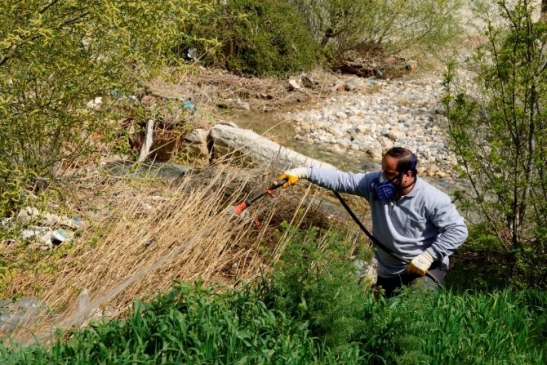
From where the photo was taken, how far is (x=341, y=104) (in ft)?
45.7

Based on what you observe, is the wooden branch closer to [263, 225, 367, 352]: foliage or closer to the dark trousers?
the dark trousers

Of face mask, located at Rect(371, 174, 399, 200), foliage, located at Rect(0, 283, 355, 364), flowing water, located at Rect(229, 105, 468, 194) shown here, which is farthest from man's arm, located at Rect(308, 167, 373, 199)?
flowing water, located at Rect(229, 105, 468, 194)

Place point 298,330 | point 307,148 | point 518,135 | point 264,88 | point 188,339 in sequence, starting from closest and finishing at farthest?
point 188,339 → point 298,330 → point 518,135 → point 307,148 → point 264,88

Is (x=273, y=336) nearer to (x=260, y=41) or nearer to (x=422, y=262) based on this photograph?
(x=422, y=262)

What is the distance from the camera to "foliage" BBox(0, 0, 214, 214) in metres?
3.33

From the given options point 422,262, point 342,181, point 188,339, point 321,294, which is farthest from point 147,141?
point 188,339

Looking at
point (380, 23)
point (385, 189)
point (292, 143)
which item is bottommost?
point (292, 143)

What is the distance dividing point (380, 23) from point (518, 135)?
11385 mm

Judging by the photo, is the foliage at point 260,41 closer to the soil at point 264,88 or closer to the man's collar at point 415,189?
the soil at point 264,88

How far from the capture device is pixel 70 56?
3621 mm

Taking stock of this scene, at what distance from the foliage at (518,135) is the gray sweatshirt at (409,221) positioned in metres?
0.74

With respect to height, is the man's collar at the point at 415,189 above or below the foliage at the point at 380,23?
above

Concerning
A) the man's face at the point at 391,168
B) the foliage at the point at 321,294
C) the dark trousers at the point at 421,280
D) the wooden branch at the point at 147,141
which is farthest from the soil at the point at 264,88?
the foliage at the point at 321,294

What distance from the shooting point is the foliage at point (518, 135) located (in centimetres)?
502
